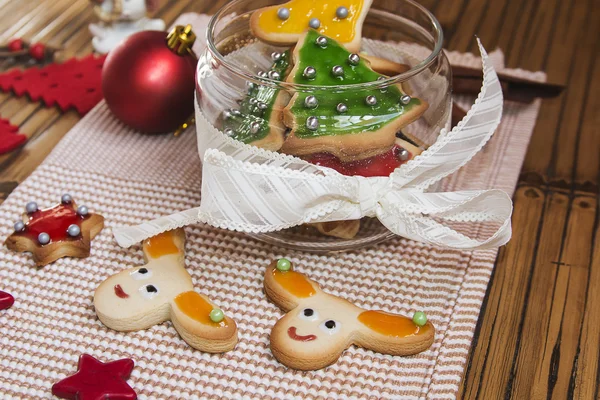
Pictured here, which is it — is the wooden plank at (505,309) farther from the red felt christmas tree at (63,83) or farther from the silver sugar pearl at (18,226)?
the red felt christmas tree at (63,83)

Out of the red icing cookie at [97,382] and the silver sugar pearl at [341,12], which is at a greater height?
the silver sugar pearl at [341,12]

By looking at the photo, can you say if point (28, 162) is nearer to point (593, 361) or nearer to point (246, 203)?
point (246, 203)

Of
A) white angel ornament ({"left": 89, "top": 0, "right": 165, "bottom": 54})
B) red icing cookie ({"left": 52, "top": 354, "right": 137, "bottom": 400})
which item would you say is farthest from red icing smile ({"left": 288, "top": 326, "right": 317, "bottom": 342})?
white angel ornament ({"left": 89, "top": 0, "right": 165, "bottom": 54})

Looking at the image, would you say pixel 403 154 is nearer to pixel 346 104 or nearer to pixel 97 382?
pixel 346 104

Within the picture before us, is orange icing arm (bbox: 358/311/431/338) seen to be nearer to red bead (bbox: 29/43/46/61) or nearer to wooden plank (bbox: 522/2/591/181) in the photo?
wooden plank (bbox: 522/2/591/181)

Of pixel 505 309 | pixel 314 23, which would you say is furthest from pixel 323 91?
pixel 505 309

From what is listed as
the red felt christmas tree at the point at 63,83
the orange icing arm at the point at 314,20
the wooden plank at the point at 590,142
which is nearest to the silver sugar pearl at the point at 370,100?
the orange icing arm at the point at 314,20
